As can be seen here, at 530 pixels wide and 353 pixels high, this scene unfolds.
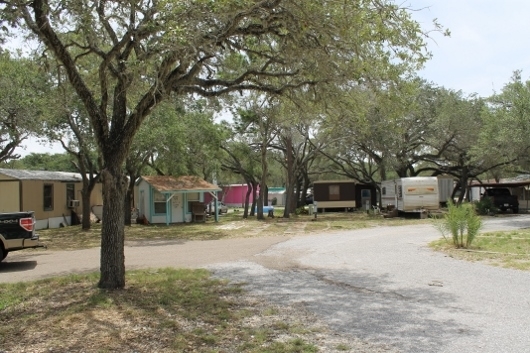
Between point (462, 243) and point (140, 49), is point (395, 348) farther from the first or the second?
point (462, 243)

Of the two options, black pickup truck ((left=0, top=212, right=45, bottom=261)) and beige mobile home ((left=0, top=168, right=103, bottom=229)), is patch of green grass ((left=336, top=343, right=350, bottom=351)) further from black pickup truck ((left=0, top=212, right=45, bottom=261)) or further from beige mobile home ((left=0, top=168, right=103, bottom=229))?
beige mobile home ((left=0, top=168, right=103, bottom=229))

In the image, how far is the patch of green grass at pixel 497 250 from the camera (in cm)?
959

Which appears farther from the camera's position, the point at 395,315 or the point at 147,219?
the point at 147,219

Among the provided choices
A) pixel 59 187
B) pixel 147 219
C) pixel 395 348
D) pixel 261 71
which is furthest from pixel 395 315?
pixel 59 187

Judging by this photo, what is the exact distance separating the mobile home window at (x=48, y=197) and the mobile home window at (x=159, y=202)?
5.17 m

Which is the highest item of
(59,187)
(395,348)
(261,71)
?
(261,71)

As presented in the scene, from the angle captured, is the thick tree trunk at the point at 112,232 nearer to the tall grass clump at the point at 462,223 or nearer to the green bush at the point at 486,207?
the tall grass clump at the point at 462,223

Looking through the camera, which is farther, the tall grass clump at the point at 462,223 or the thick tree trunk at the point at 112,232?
the tall grass clump at the point at 462,223

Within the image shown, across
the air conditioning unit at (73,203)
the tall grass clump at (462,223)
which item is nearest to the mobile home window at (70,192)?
the air conditioning unit at (73,203)

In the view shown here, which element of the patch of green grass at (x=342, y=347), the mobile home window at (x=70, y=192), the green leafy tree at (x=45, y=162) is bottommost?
the patch of green grass at (x=342, y=347)

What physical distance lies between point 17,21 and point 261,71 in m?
3.96

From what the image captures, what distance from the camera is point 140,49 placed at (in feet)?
24.4

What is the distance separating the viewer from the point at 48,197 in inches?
941

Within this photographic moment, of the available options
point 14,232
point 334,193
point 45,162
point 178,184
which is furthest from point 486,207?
point 45,162
